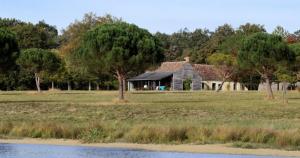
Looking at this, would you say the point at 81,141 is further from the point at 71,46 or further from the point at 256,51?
the point at 71,46

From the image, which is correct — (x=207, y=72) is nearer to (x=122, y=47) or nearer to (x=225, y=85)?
(x=225, y=85)

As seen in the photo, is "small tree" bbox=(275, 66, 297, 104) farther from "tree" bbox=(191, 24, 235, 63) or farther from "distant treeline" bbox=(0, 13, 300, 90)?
"tree" bbox=(191, 24, 235, 63)

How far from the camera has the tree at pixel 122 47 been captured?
60.4 metres

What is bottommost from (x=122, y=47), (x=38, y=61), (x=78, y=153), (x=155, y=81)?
(x=78, y=153)

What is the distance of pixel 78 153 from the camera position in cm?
2295

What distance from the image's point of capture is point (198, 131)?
26.0 m

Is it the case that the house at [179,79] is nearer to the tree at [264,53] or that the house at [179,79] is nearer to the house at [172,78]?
the house at [172,78]

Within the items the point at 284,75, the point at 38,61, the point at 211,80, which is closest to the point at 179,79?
the point at 211,80

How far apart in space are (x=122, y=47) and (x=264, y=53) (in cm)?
1937

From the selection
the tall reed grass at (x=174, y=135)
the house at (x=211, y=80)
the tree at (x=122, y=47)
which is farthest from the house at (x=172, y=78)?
the tall reed grass at (x=174, y=135)

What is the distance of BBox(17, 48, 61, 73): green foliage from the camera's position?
102 m

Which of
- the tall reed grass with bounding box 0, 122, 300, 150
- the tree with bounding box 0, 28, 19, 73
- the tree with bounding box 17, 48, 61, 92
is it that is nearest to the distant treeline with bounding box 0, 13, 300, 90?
the tree with bounding box 17, 48, 61, 92

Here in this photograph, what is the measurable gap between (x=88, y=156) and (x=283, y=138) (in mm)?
7231

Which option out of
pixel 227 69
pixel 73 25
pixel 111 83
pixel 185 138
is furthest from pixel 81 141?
pixel 73 25
